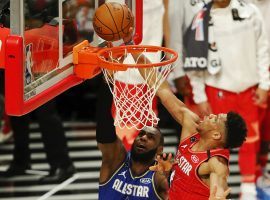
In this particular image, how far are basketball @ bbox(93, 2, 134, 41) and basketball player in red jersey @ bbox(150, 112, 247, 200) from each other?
26.9 inches

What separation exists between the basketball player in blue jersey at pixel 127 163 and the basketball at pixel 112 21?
1.53 ft

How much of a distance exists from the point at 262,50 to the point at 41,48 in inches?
89.5

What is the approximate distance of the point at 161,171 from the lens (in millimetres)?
5598

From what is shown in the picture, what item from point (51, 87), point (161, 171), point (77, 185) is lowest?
point (77, 185)

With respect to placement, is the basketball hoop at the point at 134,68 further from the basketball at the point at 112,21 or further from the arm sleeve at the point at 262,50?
the arm sleeve at the point at 262,50

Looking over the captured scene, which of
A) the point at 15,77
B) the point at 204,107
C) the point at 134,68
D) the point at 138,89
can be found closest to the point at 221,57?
the point at 204,107

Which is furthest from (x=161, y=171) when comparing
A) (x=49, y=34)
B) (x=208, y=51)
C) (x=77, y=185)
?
(x=77, y=185)

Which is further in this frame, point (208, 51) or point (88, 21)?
point (208, 51)

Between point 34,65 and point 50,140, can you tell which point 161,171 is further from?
point 50,140

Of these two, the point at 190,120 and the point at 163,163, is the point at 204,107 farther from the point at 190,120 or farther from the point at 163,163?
the point at 163,163

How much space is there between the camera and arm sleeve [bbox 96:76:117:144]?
579 centimetres

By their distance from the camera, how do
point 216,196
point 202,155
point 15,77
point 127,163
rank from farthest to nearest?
point 127,163
point 202,155
point 216,196
point 15,77

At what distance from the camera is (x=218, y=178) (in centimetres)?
521

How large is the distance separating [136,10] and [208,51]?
106 cm
